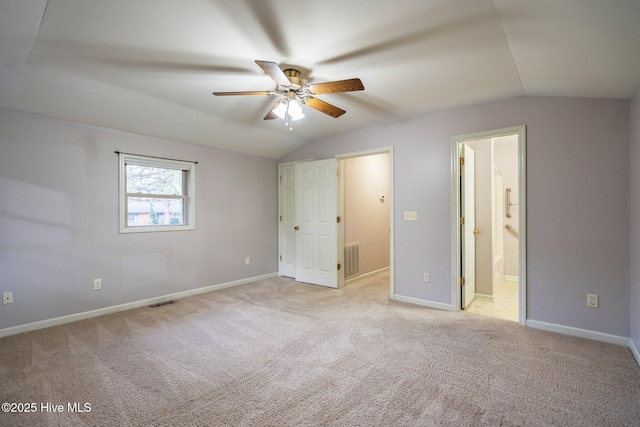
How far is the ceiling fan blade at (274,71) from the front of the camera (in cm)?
196

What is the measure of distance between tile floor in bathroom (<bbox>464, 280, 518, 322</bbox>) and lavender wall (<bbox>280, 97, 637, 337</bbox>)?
0.40 metres

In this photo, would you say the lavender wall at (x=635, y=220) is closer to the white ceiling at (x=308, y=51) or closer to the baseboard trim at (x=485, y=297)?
the white ceiling at (x=308, y=51)

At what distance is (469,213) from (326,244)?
2160 mm

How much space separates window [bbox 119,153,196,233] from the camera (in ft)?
12.5

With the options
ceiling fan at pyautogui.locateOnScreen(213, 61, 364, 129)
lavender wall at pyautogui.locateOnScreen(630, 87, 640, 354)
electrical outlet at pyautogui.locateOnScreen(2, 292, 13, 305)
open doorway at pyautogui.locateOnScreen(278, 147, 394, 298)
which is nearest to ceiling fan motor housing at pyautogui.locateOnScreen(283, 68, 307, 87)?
ceiling fan at pyautogui.locateOnScreen(213, 61, 364, 129)

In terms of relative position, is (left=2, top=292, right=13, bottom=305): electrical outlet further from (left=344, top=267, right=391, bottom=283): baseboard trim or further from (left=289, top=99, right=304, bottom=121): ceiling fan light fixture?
(left=344, top=267, right=391, bottom=283): baseboard trim

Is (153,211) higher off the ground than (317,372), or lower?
higher

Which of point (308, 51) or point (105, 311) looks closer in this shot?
point (308, 51)

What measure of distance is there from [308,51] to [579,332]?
358 centimetres

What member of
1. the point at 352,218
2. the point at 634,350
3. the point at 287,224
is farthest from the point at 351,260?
the point at 634,350

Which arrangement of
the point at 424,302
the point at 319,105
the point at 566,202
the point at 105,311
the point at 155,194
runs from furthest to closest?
the point at 155,194 → the point at 424,302 → the point at 105,311 → the point at 566,202 → the point at 319,105

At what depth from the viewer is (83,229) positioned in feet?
11.1

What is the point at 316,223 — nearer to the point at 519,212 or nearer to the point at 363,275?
the point at 363,275

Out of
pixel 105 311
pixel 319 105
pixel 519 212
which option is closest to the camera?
pixel 319 105
